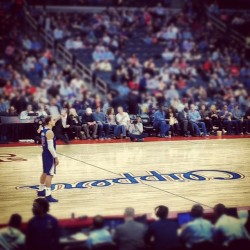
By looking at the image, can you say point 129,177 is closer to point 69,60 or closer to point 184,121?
point 184,121

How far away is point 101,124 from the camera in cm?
1955

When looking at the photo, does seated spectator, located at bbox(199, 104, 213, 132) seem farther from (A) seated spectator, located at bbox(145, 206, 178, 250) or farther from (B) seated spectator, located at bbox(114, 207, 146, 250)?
(B) seated spectator, located at bbox(114, 207, 146, 250)

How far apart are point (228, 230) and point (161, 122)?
1359cm

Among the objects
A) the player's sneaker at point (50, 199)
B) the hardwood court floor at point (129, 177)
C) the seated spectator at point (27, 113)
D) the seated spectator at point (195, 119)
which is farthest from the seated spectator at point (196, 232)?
the seated spectator at point (195, 119)

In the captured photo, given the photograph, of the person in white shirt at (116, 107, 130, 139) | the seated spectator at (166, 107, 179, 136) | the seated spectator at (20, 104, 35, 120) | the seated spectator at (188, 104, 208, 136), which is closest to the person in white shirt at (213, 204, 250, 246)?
the seated spectator at (20, 104, 35, 120)

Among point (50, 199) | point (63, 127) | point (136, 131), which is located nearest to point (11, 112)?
point (63, 127)

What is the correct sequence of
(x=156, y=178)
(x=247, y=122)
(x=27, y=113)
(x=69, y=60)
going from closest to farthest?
1. (x=156, y=178)
2. (x=27, y=113)
3. (x=247, y=122)
4. (x=69, y=60)

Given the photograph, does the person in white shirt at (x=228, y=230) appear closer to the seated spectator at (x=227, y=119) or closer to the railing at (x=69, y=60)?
the seated spectator at (x=227, y=119)

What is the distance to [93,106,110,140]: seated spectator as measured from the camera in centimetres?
1960

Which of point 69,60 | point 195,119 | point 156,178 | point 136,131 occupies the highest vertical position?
point 69,60

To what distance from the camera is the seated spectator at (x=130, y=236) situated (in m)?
6.44

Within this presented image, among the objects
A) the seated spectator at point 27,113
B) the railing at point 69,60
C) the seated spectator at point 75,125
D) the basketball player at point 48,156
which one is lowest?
the basketball player at point 48,156

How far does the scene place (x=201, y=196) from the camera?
10531 millimetres

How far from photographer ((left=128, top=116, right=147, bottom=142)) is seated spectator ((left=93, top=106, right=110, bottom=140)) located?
919mm
